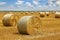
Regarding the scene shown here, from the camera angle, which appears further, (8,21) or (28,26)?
(8,21)

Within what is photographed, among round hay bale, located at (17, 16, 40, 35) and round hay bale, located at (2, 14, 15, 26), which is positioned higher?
round hay bale, located at (17, 16, 40, 35)

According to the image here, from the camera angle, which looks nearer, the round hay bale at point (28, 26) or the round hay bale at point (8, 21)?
the round hay bale at point (28, 26)

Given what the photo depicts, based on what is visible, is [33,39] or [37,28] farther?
[37,28]

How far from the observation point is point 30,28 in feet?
32.8

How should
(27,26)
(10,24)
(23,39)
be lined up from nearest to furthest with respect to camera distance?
1. (23,39)
2. (27,26)
3. (10,24)

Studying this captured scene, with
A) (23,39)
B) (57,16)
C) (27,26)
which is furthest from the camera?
(57,16)

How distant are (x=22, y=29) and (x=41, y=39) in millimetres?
1550

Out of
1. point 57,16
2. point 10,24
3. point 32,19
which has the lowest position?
point 57,16

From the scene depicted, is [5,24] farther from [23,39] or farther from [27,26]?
[23,39]

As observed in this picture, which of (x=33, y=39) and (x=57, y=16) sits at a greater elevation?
(x=33, y=39)

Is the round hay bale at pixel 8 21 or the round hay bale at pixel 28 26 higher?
the round hay bale at pixel 28 26

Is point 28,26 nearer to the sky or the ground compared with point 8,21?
nearer to the sky

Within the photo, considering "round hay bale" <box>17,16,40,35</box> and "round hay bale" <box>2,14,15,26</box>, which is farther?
"round hay bale" <box>2,14,15,26</box>

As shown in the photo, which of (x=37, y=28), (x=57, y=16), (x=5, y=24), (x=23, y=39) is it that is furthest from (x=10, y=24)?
(x=57, y=16)
